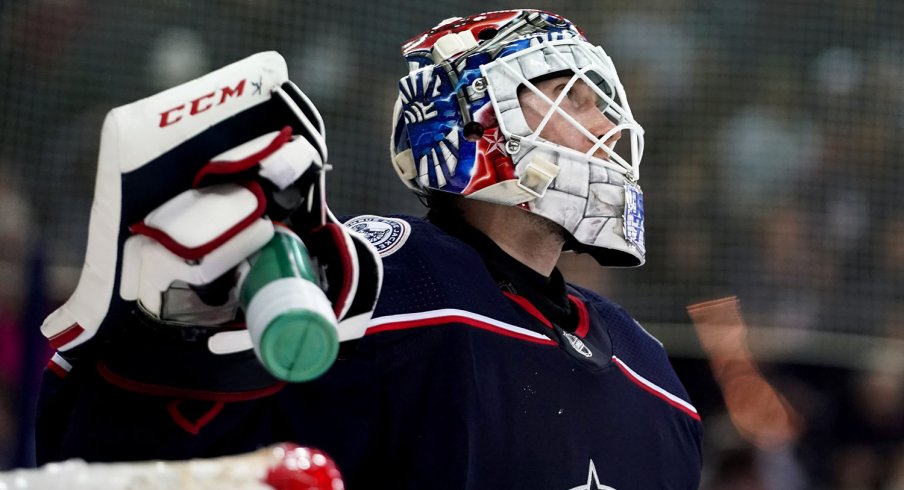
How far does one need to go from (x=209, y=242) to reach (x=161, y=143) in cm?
12

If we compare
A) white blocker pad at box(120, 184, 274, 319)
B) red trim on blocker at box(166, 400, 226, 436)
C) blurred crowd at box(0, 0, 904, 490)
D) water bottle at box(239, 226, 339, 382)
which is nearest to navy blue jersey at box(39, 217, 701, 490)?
red trim on blocker at box(166, 400, 226, 436)

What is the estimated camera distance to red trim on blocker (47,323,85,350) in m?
1.12

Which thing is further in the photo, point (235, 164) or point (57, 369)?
point (57, 369)

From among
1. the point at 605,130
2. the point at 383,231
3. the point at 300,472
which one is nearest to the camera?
the point at 300,472

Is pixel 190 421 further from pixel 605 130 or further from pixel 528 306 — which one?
pixel 605 130

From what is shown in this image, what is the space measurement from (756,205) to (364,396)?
2.99 m

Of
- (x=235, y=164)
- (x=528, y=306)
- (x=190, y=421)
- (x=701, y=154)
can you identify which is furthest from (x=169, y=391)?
(x=701, y=154)

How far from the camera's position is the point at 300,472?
0.79 meters

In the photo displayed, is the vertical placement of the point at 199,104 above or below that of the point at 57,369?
above

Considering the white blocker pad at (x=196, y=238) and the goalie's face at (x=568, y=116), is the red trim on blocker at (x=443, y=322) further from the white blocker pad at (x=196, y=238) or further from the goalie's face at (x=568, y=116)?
the white blocker pad at (x=196, y=238)

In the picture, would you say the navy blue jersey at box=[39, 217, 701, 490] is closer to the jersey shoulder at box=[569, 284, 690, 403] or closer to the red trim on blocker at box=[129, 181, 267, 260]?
the jersey shoulder at box=[569, 284, 690, 403]

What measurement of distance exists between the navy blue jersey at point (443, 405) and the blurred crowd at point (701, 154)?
177cm

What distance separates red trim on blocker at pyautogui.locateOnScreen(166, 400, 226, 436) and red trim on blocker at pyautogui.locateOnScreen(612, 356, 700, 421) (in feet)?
2.41

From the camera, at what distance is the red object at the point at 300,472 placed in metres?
0.78
